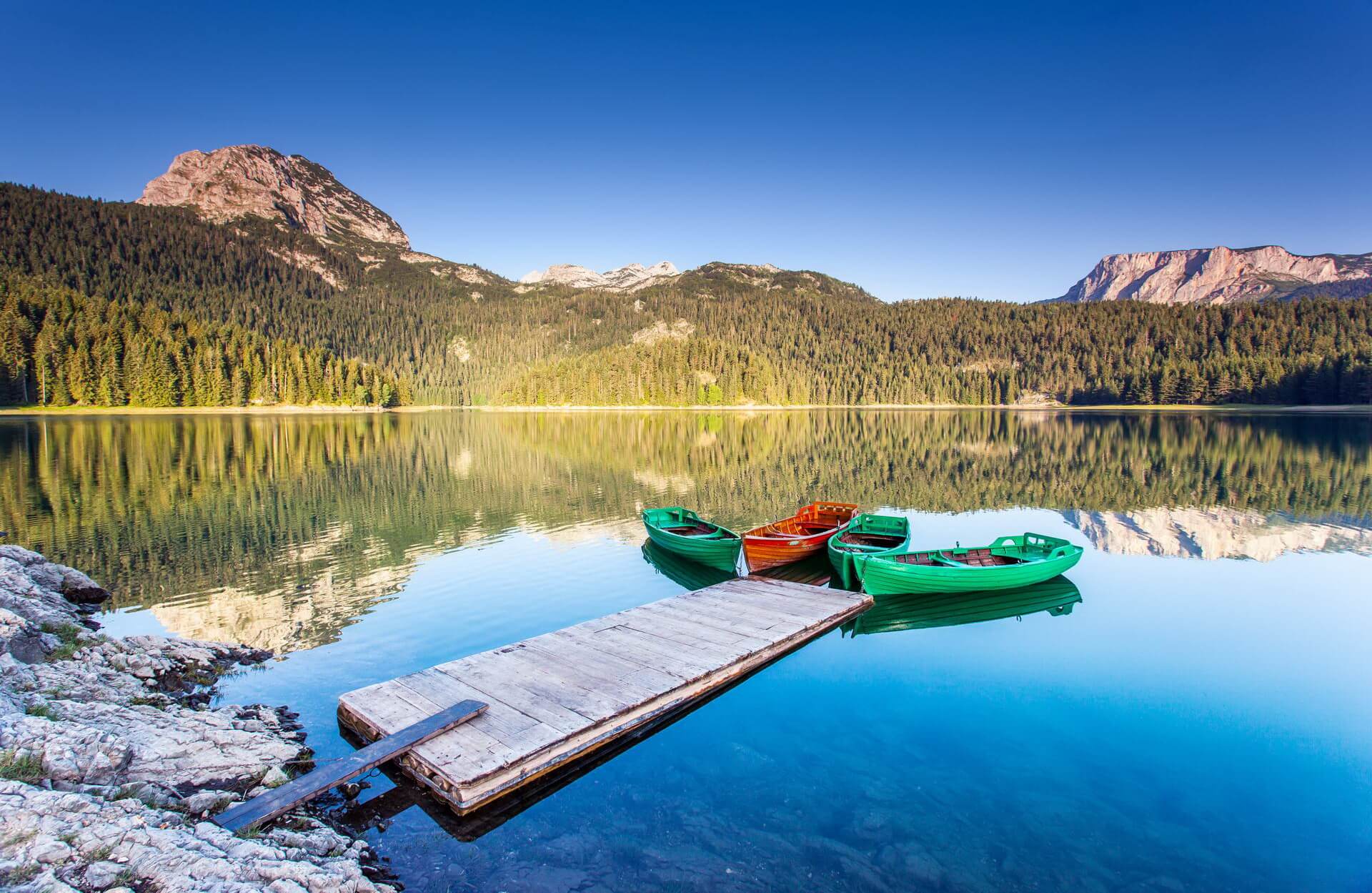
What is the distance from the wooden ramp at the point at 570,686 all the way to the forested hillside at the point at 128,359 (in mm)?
144936

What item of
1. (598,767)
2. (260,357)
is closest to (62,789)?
(598,767)

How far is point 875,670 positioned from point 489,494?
2888cm

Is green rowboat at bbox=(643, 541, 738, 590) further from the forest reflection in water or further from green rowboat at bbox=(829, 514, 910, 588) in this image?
green rowboat at bbox=(829, 514, 910, 588)

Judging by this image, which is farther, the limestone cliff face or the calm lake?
the limestone cliff face

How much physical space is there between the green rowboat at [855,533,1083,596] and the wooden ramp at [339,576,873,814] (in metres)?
2.16

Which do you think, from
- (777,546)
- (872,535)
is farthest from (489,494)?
(872,535)

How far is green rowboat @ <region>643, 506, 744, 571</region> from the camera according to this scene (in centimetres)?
2320

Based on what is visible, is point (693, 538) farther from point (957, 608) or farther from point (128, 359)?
point (128, 359)

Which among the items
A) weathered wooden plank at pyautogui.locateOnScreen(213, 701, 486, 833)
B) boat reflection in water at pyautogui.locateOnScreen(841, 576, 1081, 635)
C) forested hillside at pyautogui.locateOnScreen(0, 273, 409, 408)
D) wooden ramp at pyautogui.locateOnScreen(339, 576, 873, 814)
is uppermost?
forested hillside at pyautogui.locateOnScreen(0, 273, 409, 408)

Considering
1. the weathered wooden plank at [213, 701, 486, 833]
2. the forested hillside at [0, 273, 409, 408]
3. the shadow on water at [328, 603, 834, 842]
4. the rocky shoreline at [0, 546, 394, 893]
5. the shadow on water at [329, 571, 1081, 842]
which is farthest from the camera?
the forested hillside at [0, 273, 409, 408]

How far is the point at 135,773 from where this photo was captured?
824cm

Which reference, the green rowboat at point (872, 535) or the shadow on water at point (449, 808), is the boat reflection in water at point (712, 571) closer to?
the green rowboat at point (872, 535)

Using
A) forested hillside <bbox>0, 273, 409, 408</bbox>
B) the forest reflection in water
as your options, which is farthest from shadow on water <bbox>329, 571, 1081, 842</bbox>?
forested hillside <bbox>0, 273, 409, 408</bbox>

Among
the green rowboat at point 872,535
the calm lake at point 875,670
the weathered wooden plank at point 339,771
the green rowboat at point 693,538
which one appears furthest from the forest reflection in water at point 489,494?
the weathered wooden plank at point 339,771
